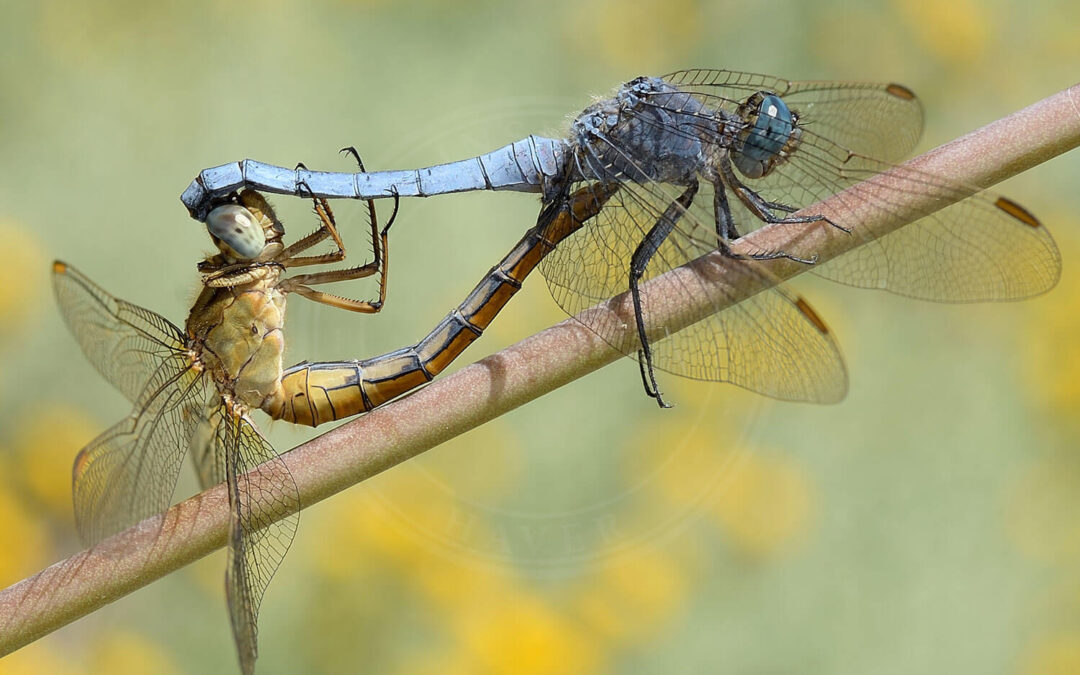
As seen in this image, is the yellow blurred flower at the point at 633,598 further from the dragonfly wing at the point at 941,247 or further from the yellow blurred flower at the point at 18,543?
the yellow blurred flower at the point at 18,543

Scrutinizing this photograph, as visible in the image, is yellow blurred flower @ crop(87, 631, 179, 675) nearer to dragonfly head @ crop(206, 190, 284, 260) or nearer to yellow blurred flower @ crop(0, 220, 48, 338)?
yellow blurred flower @ crop(0, 220, 48, 338)

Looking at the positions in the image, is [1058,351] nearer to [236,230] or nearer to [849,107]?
[849,107]

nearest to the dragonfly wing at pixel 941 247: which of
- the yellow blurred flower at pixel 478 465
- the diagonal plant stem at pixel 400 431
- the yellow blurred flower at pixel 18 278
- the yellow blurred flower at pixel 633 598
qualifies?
the diagonal plant stem at pixel 400 431

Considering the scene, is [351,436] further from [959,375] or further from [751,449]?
[959,375]

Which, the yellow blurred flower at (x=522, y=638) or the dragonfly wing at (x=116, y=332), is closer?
the dragonfly wing at (x=116, y=332)

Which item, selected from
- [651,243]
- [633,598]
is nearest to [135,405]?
[651,243]

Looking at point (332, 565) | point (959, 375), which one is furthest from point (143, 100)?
point (959, 375)
